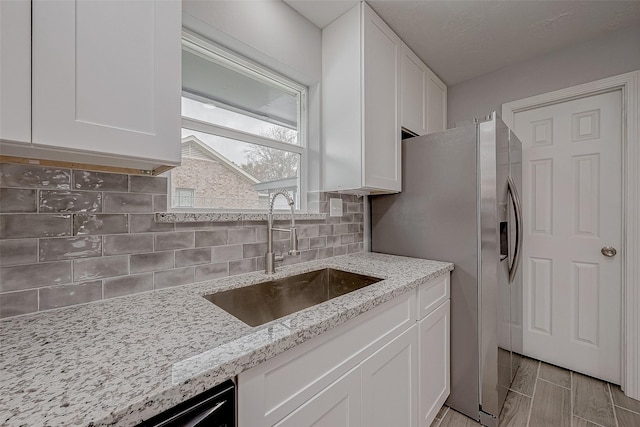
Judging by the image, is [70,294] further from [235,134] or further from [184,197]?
[235,134]

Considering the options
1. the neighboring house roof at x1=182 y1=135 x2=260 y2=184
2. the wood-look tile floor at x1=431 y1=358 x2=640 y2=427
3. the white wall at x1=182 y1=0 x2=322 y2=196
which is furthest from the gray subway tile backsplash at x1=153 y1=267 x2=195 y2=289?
the wood-look tile floor at x1=431 y1=358 x2=640 y2=427

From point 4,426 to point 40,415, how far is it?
0.04 meters

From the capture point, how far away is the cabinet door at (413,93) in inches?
76.0

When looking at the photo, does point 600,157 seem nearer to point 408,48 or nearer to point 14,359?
point 408,48

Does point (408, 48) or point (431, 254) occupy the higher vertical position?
point (408, 48)

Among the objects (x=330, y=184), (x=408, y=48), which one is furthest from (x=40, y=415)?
(x=408, y=48)

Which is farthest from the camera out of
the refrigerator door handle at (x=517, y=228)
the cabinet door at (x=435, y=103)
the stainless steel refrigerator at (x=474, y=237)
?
the cabinet door at (x=435, y=103)

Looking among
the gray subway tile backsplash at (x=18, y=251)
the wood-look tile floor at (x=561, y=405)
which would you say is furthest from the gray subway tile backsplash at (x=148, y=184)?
the wood-look tile floor at (x=561, y=405)

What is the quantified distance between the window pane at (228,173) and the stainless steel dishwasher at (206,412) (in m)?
0.90

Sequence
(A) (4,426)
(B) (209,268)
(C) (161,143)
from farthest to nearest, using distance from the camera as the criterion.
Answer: (B) (209,268), (C) (161,143), (A) (4,426)

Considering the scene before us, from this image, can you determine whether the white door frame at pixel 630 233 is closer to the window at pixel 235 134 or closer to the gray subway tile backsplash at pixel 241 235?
the window at pixel 235 134

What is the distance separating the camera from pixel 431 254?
1.75 m

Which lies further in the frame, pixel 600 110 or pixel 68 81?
pixel 600 110

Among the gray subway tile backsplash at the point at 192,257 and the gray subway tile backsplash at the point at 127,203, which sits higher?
the gray subway tile backsplash at the point at 127,203
